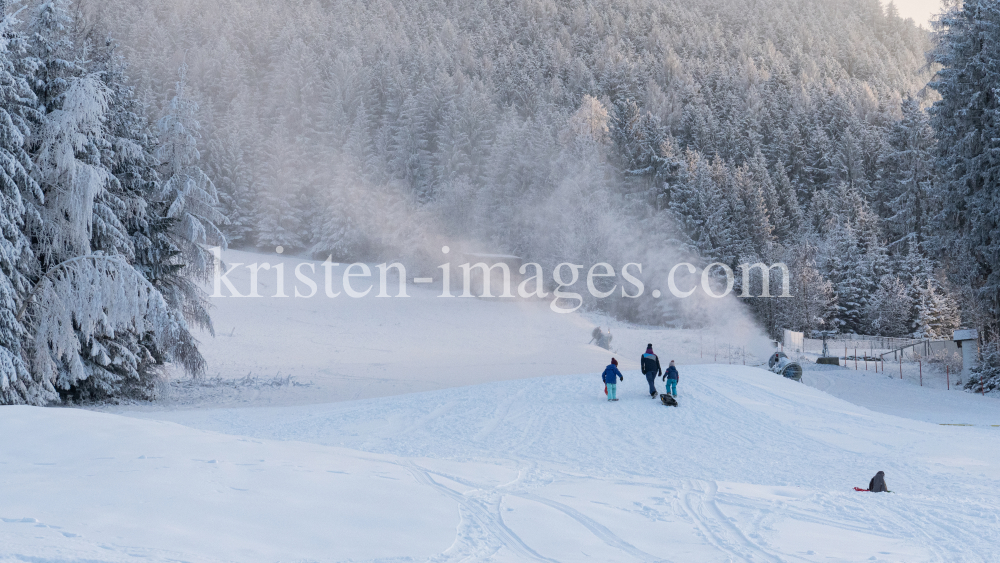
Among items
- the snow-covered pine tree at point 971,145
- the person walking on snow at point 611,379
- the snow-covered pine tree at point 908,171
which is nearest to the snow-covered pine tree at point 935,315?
the snow-covered pine tree at point 908,171

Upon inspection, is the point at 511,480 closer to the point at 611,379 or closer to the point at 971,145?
the point at 611,379

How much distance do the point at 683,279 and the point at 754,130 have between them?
129 ft

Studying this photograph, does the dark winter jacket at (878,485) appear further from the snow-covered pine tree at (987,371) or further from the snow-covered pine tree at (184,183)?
the snow-covered pine tree at (184,183)

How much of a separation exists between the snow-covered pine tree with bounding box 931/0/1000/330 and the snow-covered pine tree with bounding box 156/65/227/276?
88.6 ft

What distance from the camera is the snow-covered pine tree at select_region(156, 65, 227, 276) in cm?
2122

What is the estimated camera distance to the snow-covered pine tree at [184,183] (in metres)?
21.2

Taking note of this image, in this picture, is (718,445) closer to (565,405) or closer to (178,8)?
(565,405)

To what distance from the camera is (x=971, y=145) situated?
78.9ft

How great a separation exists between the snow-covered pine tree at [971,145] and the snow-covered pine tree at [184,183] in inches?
1064

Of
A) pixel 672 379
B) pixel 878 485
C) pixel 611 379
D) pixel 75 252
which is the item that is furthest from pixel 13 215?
pixel 878 485

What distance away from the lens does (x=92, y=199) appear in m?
16.0

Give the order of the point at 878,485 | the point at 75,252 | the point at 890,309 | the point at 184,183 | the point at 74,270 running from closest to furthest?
the point at 878,485 < the point at 74,270 < the point at 75,252 < the point at 184,183 < the point at 890,309

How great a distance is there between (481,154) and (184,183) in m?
47.2

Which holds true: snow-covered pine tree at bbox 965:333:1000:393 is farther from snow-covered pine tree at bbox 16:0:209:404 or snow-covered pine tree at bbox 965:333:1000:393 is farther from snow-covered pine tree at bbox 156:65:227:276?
snow-covered pine tree at bbox 156:65:227:276
